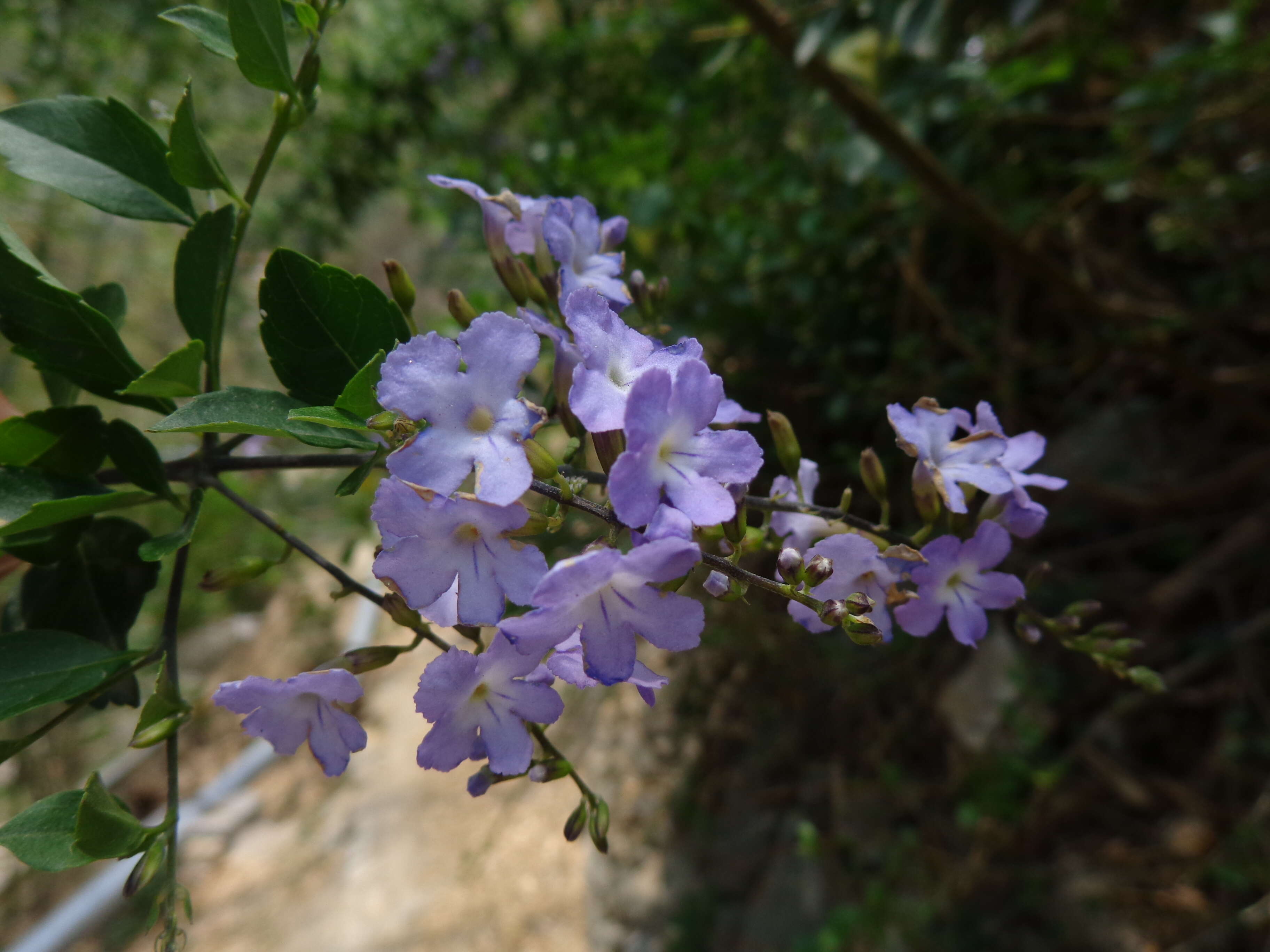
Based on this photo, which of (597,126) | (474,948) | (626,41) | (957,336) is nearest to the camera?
(957,336)

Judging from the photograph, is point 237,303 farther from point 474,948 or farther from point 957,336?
point 957,336

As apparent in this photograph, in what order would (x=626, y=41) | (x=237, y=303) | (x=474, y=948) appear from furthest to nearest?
(x=237, y=303) → (x=474, y=948) → (x=626, y=41)

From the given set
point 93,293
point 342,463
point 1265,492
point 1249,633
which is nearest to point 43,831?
point 342,463

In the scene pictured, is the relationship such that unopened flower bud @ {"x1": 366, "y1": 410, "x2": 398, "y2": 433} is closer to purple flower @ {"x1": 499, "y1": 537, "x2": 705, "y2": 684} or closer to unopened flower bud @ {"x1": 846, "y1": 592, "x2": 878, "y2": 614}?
purple flower @ {"x1": 499, "y1": 537, "x2": 705, "y2": 684}

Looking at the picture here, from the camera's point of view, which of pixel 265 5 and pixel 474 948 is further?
pixel 474 948

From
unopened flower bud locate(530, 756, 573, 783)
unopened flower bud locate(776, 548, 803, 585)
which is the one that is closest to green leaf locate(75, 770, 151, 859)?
unopened flower bud locate(530, 756, 573, 783)
